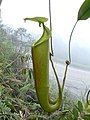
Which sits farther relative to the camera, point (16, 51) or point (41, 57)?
point (16, 51)

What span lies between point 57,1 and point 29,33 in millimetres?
310

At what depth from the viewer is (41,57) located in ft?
1.43

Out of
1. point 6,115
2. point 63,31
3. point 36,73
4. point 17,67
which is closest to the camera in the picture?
point 36,73

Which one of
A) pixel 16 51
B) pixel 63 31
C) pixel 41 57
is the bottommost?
pixel 16 51

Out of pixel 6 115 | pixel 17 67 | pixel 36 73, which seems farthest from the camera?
pixel 17 67

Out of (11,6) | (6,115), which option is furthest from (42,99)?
(11,6)

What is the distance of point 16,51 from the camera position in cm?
122

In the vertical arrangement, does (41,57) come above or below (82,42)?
above

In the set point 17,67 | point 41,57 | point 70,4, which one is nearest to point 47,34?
point 41,57

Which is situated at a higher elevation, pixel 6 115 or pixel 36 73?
pixel 36 73

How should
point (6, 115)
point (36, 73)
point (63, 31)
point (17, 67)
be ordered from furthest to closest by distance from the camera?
point (17, 67), point (63, 31), point (6, 115), point (36, 73)

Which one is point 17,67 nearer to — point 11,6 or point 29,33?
point 29,33

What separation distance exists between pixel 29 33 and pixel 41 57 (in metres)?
0.80

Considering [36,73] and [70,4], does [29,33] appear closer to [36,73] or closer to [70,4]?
[70,4]
